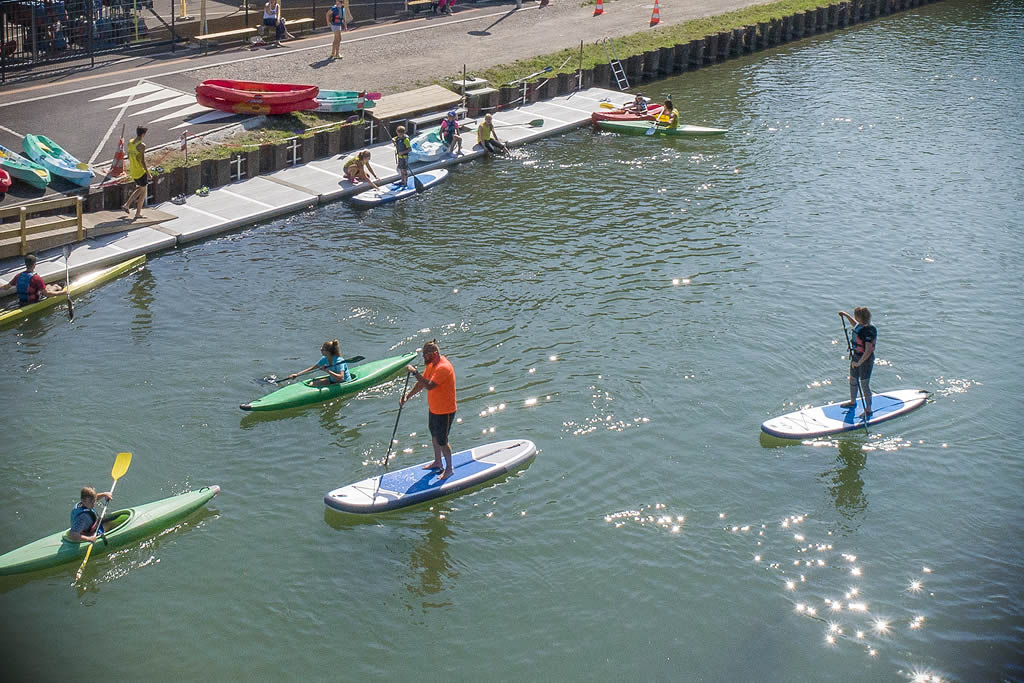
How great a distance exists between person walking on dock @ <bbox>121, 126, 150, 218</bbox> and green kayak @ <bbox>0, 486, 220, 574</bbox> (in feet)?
44.0

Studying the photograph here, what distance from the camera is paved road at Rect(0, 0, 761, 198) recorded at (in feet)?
107

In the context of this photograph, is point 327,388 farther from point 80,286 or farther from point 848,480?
point 848,480

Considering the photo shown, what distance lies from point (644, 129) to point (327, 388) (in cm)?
2099

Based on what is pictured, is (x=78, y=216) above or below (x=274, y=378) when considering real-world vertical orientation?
above

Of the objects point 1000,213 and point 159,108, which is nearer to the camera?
point 1000,213

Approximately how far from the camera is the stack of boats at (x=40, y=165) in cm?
2777

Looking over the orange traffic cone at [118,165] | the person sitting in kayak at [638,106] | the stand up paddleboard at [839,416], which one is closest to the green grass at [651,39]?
the person sitting in kayak at [638,106]

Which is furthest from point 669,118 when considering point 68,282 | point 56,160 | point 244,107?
point 68,282

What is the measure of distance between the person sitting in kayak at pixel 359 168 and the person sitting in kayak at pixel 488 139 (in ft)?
15.6

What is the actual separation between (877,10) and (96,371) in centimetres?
4928

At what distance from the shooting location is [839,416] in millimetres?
19891

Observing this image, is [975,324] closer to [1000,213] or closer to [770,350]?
[770,350]

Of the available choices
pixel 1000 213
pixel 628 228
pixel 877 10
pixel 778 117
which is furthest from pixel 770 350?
pixel 877 10

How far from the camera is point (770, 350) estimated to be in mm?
22766
